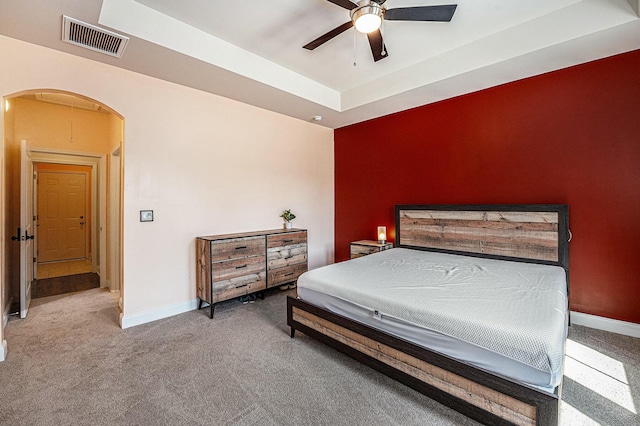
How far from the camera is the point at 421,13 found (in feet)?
7.33

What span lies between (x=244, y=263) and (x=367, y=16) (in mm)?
2967

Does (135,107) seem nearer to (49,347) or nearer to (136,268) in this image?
(136,268)

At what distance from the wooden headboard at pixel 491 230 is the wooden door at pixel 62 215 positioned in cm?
766

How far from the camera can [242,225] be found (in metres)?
4.24

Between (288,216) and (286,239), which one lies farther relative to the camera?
(288,216)

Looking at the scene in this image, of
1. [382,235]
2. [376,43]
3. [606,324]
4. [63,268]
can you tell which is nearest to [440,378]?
[606,324]

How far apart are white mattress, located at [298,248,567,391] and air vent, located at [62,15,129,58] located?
2775 millimetres

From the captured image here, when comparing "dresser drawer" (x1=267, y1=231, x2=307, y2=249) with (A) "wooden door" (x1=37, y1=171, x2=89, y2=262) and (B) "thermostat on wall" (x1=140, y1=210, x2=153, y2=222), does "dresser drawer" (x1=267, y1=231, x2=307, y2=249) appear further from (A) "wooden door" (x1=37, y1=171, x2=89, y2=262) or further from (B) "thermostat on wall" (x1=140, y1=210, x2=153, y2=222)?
(A) "wooden door" (x1=37, y1=171, x2=89, y2=262)

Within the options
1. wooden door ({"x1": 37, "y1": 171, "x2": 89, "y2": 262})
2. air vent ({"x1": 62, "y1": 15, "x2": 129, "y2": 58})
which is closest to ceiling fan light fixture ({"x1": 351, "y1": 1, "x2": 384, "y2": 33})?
air vent ({"x1": 62, "y1": 15, "x2": 129, "y2": 58})

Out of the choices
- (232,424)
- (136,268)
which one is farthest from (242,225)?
(232,424)

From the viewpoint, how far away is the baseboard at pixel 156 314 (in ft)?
10.4

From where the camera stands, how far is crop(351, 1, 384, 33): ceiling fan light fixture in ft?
7.07

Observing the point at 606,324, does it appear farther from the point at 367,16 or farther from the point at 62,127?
the point at 62,127

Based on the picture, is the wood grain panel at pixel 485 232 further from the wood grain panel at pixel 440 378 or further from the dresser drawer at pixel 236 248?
the wood grain panel at pixel 440 378
